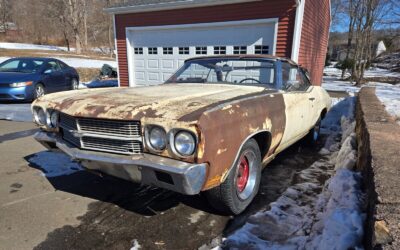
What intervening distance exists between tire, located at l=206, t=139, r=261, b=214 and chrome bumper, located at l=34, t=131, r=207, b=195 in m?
0.45

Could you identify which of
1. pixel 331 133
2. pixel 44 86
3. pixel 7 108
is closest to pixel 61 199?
pixel 331 133

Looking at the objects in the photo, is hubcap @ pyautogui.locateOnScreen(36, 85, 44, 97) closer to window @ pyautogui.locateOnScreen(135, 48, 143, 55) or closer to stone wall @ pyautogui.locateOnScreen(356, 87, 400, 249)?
window @ pyautogui.locateOnScreen(135, 48, 143, 55)

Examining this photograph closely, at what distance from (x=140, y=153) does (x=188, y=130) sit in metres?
0.52

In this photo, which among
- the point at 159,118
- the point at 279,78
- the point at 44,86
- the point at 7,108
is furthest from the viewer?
the point at 44,86

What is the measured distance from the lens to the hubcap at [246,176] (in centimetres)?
306

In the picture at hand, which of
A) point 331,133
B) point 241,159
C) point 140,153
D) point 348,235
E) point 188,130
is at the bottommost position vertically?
point 331,133

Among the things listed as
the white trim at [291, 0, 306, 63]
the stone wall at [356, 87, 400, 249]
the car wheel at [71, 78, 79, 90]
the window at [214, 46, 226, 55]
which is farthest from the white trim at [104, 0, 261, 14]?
the stone wall at [356, 87, 400, 249]

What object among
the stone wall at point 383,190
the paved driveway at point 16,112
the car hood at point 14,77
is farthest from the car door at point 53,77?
the stone wall at point 383,190

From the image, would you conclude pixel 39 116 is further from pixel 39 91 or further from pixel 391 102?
pixel 391 102

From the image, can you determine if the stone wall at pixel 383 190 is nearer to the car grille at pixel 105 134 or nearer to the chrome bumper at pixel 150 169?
the chrome bumper at pixel 150 169

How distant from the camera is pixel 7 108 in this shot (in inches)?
335

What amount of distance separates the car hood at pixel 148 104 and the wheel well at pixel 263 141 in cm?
44

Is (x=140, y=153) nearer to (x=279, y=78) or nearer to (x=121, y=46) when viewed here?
(x=279, y=78)

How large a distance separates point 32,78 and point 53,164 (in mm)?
6307
